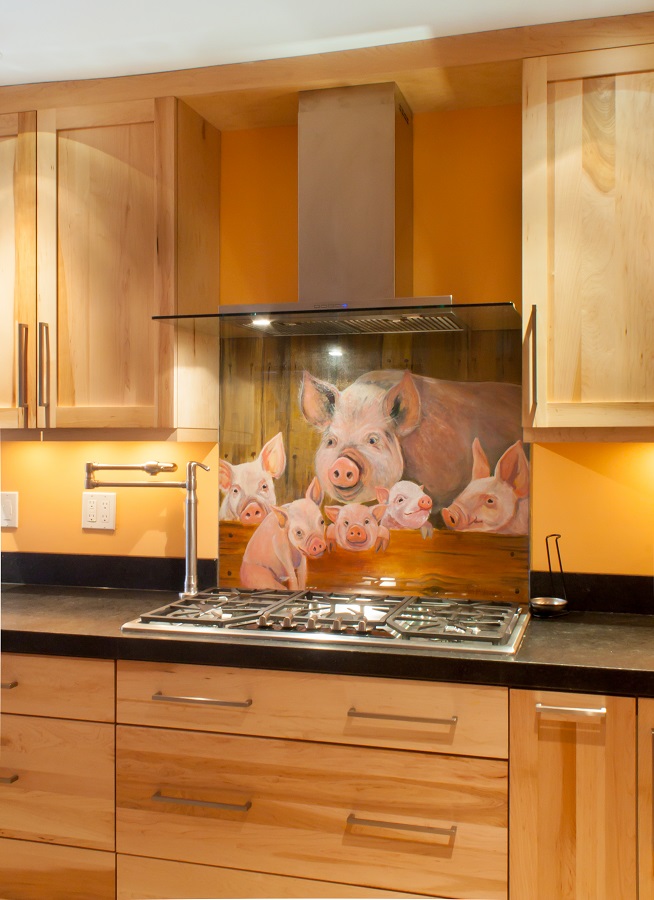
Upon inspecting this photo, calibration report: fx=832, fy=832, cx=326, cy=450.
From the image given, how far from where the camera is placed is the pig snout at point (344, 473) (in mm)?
2562

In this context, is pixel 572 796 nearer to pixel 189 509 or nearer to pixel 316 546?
pixel 316 546

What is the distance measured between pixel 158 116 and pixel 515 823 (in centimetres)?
205

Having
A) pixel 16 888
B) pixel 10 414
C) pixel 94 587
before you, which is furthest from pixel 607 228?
pixel 16 888

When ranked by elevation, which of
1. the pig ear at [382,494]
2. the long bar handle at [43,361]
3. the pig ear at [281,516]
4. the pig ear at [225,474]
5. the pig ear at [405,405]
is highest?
the long bar handle at [43,361]

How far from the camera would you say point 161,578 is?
8.94 feet

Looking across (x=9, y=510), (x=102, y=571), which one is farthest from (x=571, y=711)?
(x=9, y=510)

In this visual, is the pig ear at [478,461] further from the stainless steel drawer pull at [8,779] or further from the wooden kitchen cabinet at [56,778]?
the stainless steel drawer pull at [8,779]

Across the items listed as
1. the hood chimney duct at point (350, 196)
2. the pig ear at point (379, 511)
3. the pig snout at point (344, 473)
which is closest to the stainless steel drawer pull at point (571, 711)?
the pig ear at point (379, 511)

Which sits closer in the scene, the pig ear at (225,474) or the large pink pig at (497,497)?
the large pink pig at (497,497)

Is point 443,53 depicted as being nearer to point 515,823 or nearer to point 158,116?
point 158,116

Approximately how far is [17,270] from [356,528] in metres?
1.28

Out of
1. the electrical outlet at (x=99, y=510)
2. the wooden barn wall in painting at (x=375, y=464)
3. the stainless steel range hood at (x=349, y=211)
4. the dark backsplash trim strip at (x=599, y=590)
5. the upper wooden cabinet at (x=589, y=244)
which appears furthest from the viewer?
the electrical outlet at (x=99, y=510)

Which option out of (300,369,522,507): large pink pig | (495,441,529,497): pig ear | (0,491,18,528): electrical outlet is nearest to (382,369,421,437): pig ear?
(300,369,522,507): large pink pig

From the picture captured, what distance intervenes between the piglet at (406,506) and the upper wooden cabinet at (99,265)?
65 centimetres
